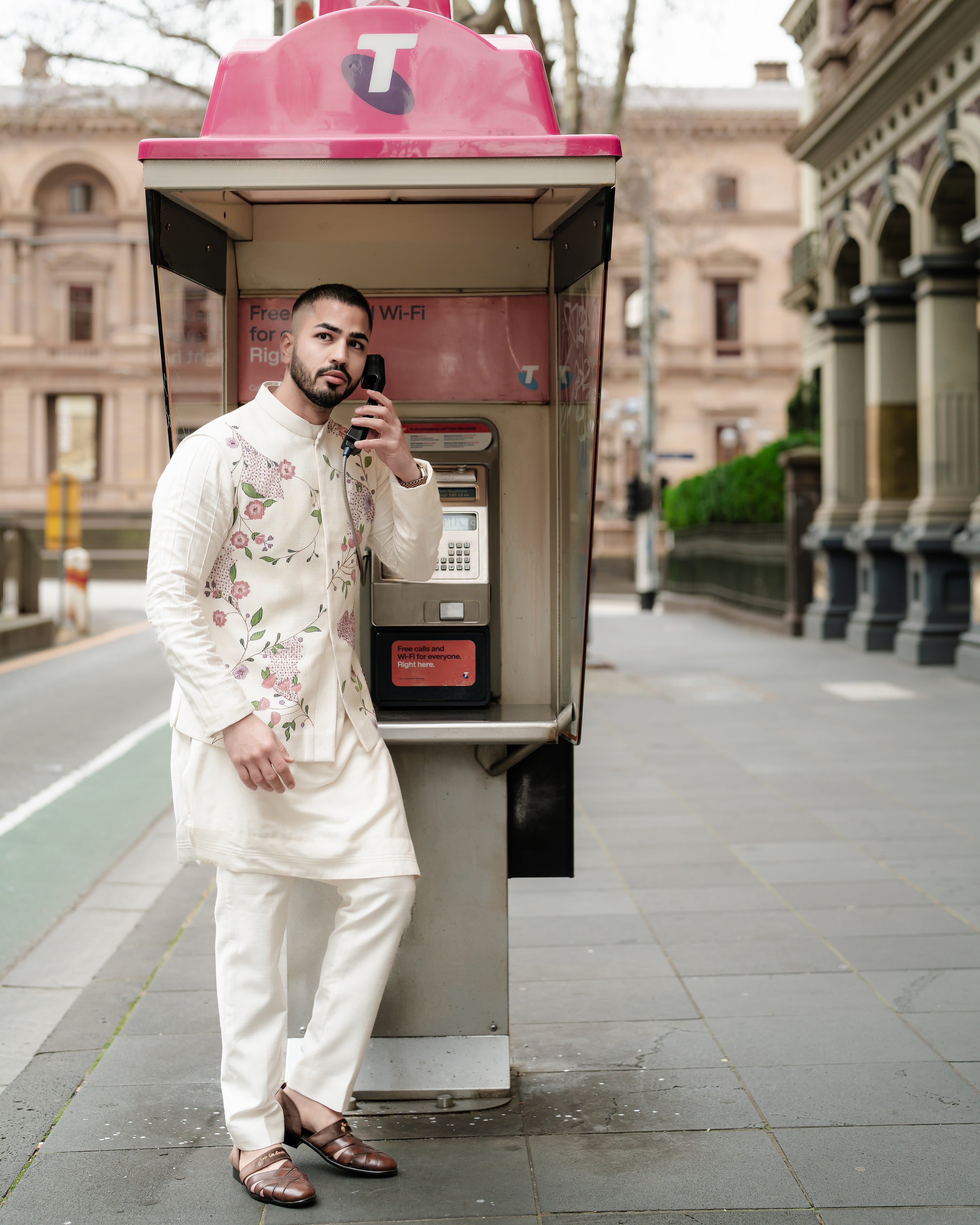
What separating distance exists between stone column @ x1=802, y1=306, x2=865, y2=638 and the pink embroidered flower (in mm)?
15256

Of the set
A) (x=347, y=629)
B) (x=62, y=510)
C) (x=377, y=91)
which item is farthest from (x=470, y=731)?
(x=62, y=510)

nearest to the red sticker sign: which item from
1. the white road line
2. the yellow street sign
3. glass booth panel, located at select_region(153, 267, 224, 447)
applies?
glass booth panel, located at select_region(153, 267, 224, 447)

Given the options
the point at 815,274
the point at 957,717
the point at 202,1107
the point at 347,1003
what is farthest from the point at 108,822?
the point at 815,274

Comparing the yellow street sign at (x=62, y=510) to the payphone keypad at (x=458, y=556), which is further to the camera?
the yellow street sign at (x=62, y=510)

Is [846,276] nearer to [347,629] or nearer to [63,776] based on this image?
[63,776]

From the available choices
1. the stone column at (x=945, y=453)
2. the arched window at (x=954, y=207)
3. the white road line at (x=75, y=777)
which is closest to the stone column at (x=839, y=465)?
the stone column at (x=945, y=453)

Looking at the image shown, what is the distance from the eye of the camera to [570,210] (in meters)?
3.49

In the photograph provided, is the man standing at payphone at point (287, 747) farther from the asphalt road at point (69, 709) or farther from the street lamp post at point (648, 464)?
the street lamp post at point (648, 464)

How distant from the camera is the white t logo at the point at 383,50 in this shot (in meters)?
3.22

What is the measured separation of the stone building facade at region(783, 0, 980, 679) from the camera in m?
14.1

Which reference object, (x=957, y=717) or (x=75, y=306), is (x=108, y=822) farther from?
(x=75, y=306)

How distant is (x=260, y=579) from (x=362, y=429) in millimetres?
413

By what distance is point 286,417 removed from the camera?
310 cm

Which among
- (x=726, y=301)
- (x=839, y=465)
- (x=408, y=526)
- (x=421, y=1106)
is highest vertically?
(x=726, y=301)
